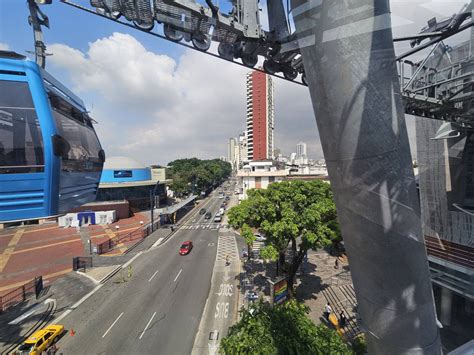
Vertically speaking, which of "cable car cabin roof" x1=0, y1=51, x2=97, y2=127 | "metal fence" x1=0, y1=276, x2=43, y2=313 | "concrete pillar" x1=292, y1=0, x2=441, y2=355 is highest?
"cable car cabin roof" x1=0, y1=51, x2=97, y2=127

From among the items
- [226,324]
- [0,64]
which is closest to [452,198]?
[226,324]

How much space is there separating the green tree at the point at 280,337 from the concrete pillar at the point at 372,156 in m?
3.70

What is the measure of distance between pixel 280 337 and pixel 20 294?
22.2m

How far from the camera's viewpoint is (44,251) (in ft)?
90.8

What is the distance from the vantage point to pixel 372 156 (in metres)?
2.86

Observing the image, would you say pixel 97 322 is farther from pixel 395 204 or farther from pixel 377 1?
pixel 377 1

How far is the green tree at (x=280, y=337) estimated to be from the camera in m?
6.16

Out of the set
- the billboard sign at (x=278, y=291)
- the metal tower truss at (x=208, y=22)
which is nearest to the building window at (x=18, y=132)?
the metal tower truss at (x=208, y=22)

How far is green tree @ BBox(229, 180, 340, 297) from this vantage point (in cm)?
1424

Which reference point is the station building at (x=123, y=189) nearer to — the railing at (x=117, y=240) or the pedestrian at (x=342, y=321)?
the railing at (x=117, y=240)

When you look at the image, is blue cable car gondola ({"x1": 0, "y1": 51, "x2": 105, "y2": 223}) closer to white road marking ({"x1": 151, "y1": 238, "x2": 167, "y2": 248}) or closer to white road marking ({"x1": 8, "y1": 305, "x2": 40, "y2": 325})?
white road marking ({"x1": 8, "y1": 305, "x2": 40, "y2": 325})

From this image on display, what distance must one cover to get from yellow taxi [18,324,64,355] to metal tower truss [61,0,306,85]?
15.9 metres

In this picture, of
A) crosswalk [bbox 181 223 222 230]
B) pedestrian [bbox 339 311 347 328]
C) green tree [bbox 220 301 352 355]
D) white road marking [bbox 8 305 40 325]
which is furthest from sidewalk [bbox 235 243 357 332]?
crosswalk [bbox 181 223 222 230]

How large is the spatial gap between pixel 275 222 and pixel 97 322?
1320 cm
